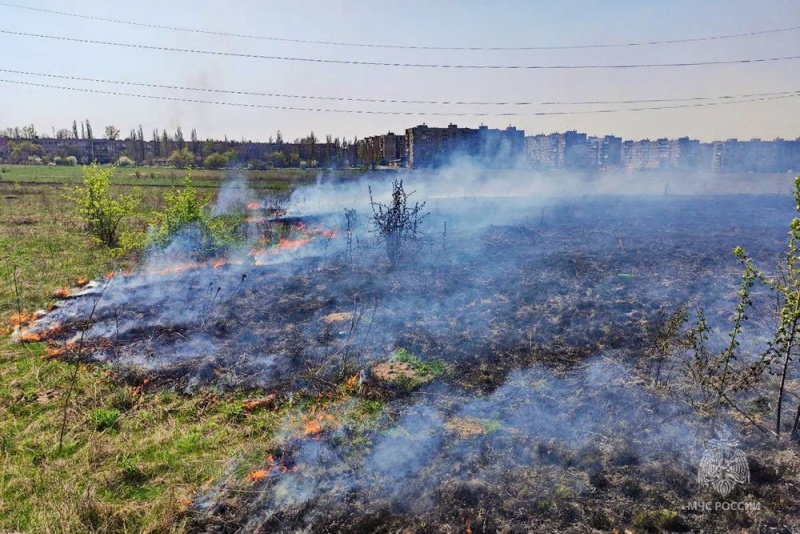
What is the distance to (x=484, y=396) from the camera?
6188 millimetres

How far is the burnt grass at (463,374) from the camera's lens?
13.8ft

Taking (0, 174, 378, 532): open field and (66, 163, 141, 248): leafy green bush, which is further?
(66, 163, 141, 248): leafy green bush

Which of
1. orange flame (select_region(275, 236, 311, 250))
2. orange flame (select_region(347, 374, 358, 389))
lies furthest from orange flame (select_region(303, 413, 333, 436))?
orange flame (select_region(275, 236, 311, 250))

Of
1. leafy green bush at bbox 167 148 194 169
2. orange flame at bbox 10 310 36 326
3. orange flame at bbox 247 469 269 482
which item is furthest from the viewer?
leafy green bush at bbox 167 148 194 169

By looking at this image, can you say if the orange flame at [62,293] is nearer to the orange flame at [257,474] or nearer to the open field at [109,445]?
the open field at [109,445]

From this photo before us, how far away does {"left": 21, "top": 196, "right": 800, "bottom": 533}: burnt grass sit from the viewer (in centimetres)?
421

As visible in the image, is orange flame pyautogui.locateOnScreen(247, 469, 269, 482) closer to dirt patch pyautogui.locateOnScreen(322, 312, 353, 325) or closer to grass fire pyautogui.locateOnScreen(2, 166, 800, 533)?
grass fire pyautogui.locateOnScreen(2, 166, 800, 533)

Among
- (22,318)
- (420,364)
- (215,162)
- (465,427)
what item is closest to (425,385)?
(420,364)

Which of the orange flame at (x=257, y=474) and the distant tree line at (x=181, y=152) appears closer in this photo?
the orange flame at (x=257, y=474)

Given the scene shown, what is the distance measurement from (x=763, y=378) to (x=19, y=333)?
12585 millimetres

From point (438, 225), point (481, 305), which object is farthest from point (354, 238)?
point (481, 305)

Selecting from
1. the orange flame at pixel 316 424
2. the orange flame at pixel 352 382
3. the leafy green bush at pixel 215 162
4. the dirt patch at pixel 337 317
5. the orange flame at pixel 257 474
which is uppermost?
the leafy green bush at pixel 215 162

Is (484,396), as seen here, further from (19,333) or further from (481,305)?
(19,333)

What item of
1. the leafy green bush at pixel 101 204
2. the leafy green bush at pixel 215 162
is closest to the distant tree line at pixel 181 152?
the leafy green bush at pixel 215 162
